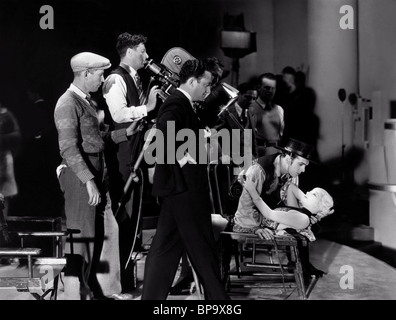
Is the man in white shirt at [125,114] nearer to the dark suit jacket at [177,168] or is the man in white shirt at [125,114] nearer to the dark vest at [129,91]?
the dark vest at [129,91]

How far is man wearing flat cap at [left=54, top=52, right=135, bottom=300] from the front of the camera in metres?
3.37

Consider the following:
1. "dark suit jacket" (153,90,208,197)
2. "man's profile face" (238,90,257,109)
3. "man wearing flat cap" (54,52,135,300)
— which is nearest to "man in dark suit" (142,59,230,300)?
"dark suit jacket" (153,90,208,197)

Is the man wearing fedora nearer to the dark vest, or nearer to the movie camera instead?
the movie camera

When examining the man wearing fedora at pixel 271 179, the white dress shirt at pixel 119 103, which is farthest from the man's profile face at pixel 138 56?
the man wearing fedora at pixel 271 179

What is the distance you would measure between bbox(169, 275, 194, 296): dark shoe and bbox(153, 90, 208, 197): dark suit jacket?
3.12 feet

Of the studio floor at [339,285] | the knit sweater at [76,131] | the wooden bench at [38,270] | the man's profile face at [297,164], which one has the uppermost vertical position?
the knit sweater at [76,131]

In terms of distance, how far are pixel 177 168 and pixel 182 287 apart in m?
1.13

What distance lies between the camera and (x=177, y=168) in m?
3.17

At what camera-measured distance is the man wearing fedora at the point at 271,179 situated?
13.1 feet

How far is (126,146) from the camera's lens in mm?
3980

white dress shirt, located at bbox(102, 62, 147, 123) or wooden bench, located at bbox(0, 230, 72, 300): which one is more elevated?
white dress shirt, located at bbox(102, 62, 147, 123)

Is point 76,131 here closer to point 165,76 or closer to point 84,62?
point 84,62

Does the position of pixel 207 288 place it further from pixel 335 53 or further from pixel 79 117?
pixel 335 53

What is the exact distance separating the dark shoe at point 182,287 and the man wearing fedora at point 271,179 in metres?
0.49
